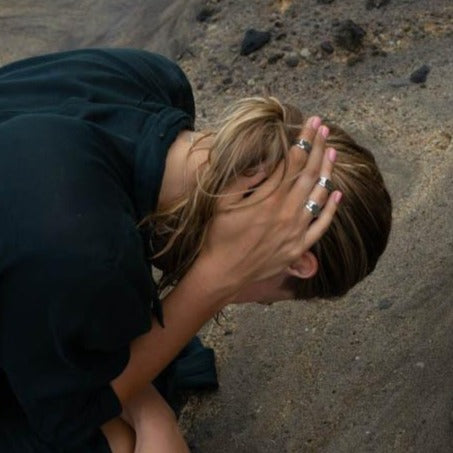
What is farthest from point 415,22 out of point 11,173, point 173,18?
point 11,173

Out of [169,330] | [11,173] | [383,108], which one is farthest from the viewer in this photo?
[383,108]

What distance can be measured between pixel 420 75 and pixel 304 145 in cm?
144

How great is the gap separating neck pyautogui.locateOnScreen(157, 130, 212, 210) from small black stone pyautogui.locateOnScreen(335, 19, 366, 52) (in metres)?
1.54

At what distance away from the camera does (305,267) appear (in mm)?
1616

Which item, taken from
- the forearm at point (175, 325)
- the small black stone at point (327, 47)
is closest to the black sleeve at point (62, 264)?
the forearm at point (175, 325)

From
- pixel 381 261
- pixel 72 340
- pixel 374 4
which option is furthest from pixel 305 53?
pixel 72 340

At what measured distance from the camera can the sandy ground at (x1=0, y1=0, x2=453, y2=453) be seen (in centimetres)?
206

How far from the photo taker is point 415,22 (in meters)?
3.05

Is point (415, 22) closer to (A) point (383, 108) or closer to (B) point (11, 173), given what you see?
(A) point (383, 108)

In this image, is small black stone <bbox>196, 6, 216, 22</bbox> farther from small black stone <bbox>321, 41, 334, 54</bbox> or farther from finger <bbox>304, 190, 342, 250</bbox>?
finger <bbox>304, 190, 342, 250</bbox>

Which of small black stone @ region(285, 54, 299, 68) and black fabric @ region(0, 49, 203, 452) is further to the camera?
small black stone @ region(285, 54, 299, 68)

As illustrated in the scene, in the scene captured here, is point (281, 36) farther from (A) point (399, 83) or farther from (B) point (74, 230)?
(B) point (74, 230)

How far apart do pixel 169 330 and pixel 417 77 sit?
4.88ft

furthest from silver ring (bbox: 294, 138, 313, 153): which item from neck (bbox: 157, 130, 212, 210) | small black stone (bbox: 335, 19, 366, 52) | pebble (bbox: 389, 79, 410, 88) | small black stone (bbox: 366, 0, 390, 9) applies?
small black stone (bbox: 366, 0, 390, 9)
